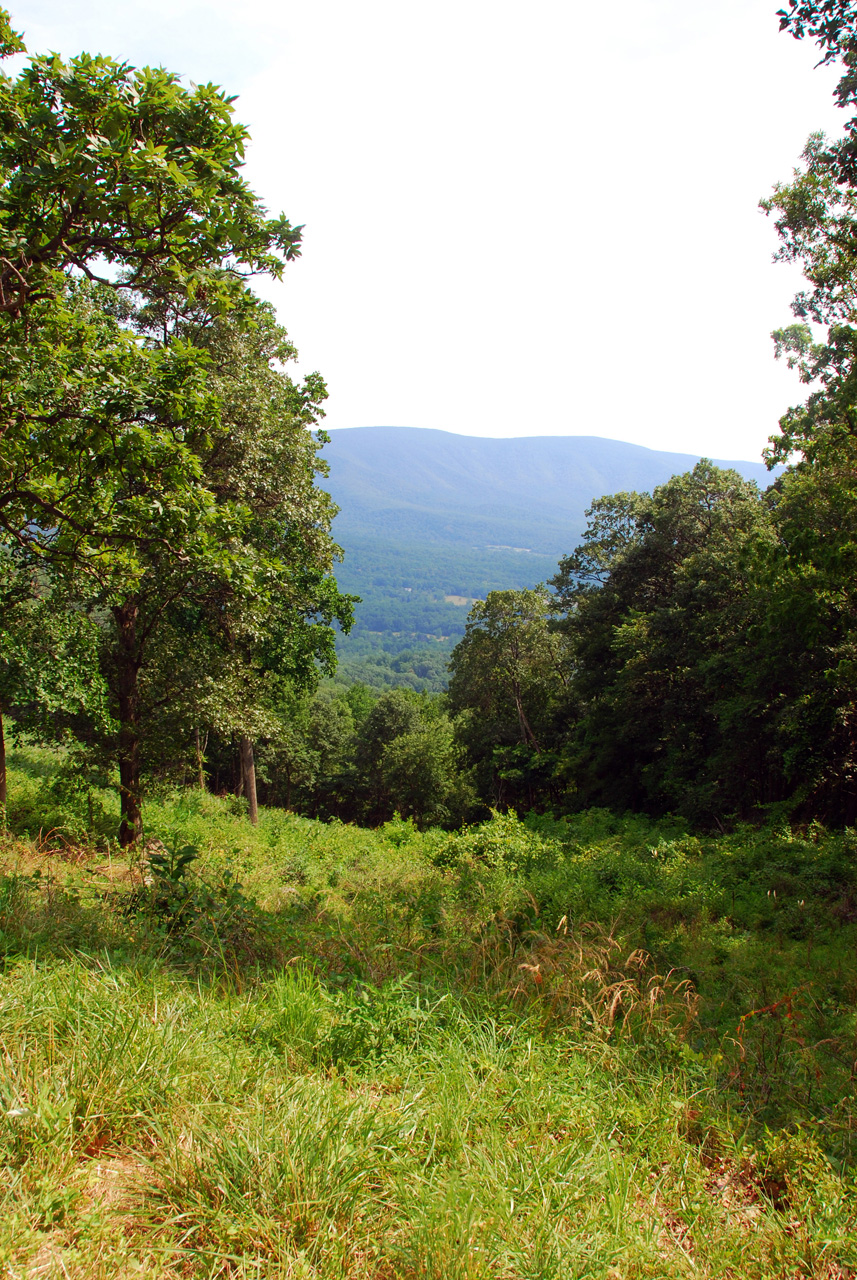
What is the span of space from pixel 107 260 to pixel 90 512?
223 cm

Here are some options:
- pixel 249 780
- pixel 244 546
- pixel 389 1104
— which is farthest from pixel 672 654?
Result: pixel 389 1104

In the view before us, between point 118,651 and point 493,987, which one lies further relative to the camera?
point 118,651

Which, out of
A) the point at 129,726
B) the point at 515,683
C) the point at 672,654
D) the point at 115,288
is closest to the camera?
the point at 115,288

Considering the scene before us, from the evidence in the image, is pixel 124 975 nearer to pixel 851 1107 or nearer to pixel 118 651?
pixel 851 1107

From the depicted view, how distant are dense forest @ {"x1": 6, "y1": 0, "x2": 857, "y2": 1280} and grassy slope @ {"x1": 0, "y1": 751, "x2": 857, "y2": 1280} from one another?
0.7 inches

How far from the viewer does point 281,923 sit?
5777mm

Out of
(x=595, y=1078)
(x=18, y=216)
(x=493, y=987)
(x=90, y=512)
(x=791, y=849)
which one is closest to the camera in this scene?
(x=595, y=1078)

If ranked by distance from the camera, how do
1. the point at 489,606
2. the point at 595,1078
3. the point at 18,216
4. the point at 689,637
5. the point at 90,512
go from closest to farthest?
the point at 595,1078 → the point at 18,216 → the point at 90,512 → the point at 689,637 → the point at 489,606

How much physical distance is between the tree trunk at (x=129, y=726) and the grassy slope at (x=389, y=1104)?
387 centimetres

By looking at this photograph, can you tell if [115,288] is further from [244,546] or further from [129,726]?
[129,726]

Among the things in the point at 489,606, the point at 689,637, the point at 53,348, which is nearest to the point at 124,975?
the point at 53,348

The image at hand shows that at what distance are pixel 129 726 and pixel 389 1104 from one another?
790 centimetres

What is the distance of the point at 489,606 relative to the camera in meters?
28.0

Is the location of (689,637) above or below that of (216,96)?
below
